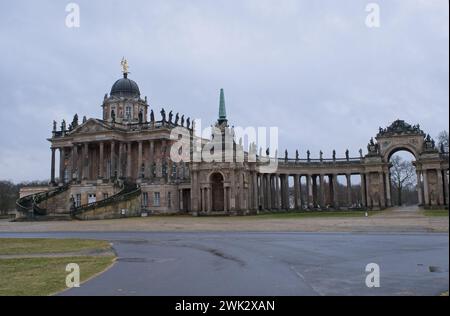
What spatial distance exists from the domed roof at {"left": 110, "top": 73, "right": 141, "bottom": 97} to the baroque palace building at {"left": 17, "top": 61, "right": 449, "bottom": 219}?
22 centimetres

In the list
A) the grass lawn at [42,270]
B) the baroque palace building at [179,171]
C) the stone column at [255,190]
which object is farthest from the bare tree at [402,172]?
the grass lawn at [42,270]

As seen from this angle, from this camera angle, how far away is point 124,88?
10056 centimetres

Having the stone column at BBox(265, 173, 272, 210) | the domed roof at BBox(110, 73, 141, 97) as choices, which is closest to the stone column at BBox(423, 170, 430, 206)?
the stone column at BBox(265, 173, 272, 210)

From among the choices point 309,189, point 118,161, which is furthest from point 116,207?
point 309,189

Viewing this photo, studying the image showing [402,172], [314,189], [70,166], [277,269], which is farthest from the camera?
[402,172]

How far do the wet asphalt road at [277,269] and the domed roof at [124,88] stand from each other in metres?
79.9

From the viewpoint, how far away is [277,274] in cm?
1438

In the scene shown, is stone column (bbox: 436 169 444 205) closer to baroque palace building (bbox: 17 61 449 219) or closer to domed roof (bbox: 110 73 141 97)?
baroque palace building (bbox: 17 61 449 219)

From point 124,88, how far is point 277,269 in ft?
297

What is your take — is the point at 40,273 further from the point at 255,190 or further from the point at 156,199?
the point at 156,199

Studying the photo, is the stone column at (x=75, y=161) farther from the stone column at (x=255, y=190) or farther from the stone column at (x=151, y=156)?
the stone column at (x=255, y=190)

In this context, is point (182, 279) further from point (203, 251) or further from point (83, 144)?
point (83, 144)

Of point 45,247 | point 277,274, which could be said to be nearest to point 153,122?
point 45,247
